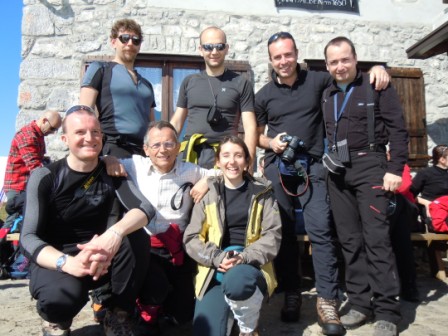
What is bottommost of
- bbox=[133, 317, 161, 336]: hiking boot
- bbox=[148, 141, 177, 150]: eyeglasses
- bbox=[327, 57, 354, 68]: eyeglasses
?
bbox=[133, 317, 161, 336]: hiking boot

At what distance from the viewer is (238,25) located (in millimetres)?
6258

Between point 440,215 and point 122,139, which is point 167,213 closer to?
point 122,139

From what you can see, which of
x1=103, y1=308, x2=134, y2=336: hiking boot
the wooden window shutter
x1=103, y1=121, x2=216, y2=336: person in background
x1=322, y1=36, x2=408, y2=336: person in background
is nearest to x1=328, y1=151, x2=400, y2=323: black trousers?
x1=322, y1=36, x2=408, y2=336: person in background

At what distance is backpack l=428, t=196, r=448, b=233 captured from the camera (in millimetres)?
4004

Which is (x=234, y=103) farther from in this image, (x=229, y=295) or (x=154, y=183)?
(x=229, y=295)

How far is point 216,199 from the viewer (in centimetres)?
251

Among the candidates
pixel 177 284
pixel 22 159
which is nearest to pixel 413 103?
pixel 177 284

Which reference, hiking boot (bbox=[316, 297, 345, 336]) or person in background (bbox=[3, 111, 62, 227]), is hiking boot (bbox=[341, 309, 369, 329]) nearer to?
hiking boot (bbox=[316, 297, 345, 336])

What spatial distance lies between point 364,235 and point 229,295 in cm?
107

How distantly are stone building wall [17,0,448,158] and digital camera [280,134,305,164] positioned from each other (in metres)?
3.61

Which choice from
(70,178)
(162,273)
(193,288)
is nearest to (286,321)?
(193,288)

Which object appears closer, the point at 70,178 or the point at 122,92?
the point at 70,178

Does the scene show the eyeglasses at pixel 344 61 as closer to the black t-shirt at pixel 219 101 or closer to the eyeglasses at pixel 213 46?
the black t-shirt at pixel 219 101

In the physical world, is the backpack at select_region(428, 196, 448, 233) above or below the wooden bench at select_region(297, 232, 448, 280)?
above
